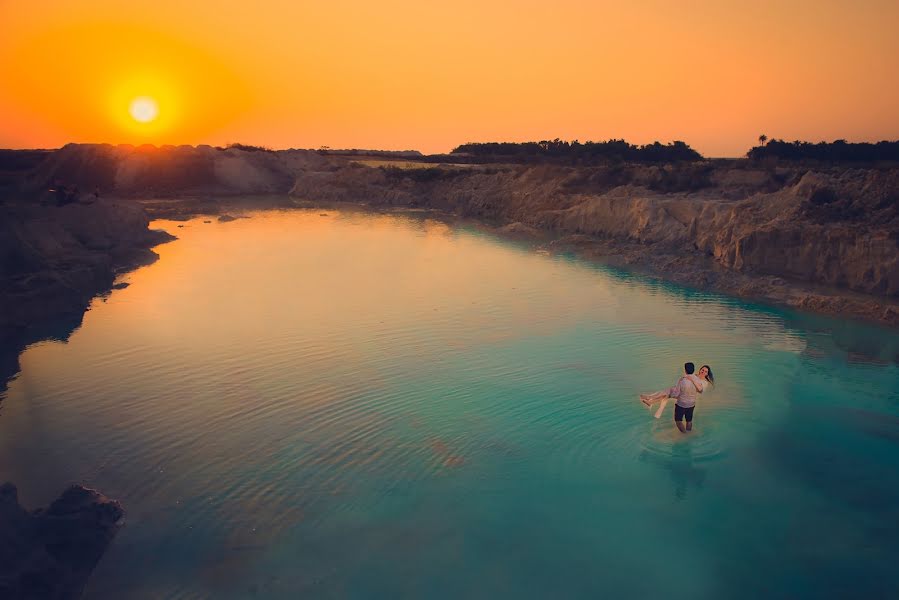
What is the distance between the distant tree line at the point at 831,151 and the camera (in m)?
56.3

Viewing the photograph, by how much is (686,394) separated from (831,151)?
59.7 meters

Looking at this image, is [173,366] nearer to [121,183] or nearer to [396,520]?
[396,520]

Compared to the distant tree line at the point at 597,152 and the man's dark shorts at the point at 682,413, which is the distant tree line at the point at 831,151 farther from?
the man's dark shorts at the point at 682,413


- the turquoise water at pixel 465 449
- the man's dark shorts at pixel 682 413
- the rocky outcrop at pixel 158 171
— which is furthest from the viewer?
the rocky outcrop at pixel 158 171

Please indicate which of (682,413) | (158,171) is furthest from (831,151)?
(158,171)

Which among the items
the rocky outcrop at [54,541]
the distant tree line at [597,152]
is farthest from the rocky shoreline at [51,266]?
the distant tree line at [597,152]

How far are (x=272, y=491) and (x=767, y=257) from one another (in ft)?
70.0

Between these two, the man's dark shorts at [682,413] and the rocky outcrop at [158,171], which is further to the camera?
the rocky outcrop at [158,171]

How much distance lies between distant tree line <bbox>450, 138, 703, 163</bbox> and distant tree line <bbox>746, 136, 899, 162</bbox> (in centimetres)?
1113

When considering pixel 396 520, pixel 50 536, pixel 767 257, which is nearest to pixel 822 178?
pixel 767 257

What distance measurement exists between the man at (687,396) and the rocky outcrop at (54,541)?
918 centimetres

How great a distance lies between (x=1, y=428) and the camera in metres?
11.5

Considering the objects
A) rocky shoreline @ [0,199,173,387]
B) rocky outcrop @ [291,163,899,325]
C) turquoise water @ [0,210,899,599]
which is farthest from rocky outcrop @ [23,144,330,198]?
turquoise water @ [0,210,899,599]

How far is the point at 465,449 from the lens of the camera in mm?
10773
